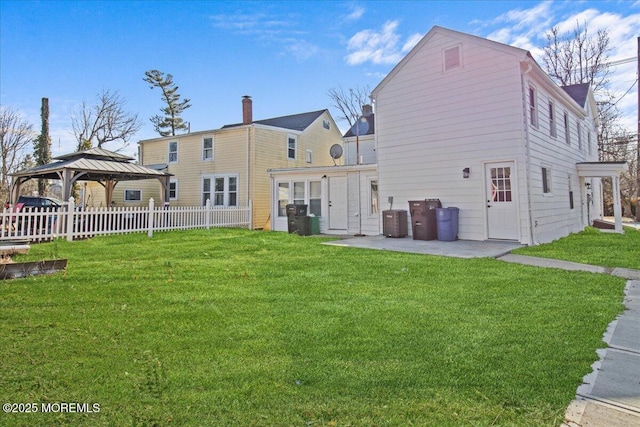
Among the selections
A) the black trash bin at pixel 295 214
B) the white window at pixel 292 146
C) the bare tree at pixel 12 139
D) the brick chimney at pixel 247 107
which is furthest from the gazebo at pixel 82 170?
the bare tree at pixel 12 139

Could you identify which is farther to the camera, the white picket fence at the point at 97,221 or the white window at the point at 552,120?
the white window at the point at 552,120

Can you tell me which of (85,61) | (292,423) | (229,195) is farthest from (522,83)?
(85,61)

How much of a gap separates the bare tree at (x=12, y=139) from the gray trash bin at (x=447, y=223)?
2537 cm

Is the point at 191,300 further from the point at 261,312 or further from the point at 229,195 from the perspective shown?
the point at 229,195

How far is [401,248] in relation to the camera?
8.55 metres

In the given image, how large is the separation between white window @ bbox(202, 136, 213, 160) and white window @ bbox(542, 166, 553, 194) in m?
14.7

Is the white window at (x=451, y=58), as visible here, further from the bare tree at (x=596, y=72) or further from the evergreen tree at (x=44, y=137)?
the evergreen tree at (x=44, y=137)

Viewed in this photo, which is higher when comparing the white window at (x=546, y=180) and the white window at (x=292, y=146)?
the white window at (x=292, y=146)

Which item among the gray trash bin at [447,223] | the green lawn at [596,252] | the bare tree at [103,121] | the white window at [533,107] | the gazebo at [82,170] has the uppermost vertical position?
the bare tree at [103,121]

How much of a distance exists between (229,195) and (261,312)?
14.4 m

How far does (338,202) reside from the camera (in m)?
12.9

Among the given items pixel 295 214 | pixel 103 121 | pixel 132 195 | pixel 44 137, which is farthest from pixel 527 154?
pixel 103 121

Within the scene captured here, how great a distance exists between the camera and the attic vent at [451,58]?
10.2 m

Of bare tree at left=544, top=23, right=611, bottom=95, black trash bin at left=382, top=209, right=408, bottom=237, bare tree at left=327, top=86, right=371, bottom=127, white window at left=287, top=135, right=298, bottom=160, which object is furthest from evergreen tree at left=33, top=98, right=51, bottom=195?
bare tree at left=544, top=23, right=611, bottom=95
